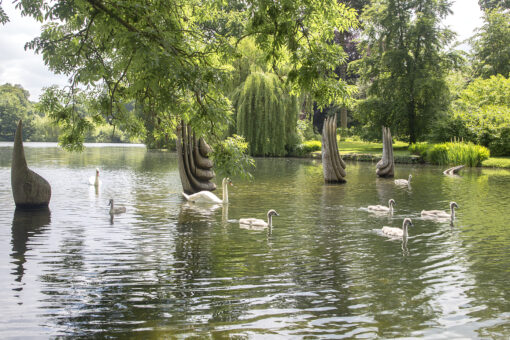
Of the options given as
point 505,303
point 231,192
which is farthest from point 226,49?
point 231,192

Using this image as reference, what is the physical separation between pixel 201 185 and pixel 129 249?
31.0 ft

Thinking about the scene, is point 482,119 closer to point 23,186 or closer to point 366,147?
point 366,147

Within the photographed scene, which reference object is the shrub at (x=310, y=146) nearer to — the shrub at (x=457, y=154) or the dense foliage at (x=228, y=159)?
the shrub at (x=457, y=154)

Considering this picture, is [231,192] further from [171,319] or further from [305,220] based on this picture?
[171,319]

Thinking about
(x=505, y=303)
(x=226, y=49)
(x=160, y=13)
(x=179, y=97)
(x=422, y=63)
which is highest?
(x=422, y=63)

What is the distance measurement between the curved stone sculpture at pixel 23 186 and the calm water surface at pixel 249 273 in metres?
0.44

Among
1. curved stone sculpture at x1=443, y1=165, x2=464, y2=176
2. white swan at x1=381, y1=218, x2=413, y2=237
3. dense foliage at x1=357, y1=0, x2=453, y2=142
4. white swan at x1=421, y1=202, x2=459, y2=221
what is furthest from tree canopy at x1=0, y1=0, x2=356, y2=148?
dense foliage at x1=357, y1=0, x2=453, y2=142

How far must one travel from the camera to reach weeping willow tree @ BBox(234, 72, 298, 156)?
44500 millimetres

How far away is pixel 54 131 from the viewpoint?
335ft

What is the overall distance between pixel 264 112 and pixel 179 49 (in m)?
36.1

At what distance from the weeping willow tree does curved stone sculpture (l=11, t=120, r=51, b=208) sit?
2855 cm

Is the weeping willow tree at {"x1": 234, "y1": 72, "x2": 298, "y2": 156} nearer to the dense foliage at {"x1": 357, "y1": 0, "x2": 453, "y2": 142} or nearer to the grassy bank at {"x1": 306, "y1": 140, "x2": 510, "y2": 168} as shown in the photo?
the grassy bank at {"x1": 306, "y1": 140, "x2": 510, "y2": 168}

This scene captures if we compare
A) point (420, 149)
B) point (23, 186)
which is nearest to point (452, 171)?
point (420, 149)

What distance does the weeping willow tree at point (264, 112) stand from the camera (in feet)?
146
